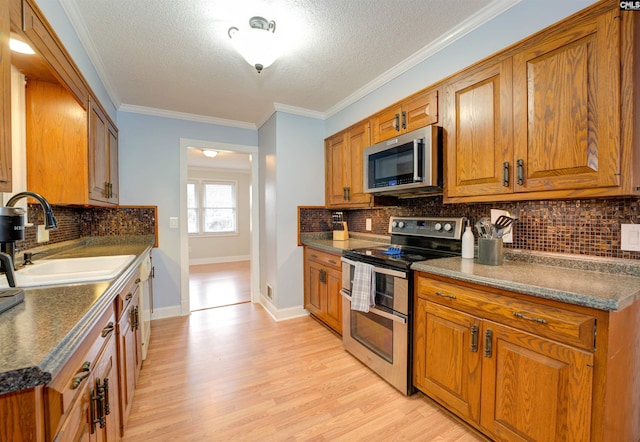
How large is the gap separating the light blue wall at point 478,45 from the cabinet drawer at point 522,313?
4.67 ft

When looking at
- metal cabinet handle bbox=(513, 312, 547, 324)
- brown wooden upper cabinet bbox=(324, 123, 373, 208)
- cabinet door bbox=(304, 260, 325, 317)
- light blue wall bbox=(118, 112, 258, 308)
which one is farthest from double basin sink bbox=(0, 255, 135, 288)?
brown wooden upper cabinet bbox=(324, 123, 373, 208)

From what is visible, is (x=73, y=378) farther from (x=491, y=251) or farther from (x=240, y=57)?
(x=240, y=57)

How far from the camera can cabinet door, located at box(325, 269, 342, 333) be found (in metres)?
2.65

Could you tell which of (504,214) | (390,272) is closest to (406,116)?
(504,214)

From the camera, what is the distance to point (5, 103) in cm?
99

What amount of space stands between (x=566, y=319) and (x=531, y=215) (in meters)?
0.84

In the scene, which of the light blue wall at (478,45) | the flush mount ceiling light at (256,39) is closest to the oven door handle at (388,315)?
the light blue wall at (478,45)

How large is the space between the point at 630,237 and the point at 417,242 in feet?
4.10

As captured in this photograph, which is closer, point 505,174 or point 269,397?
point 505,174

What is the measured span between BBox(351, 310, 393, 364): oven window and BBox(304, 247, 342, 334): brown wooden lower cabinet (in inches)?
14.3

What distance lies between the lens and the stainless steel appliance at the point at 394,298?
183 centimetres

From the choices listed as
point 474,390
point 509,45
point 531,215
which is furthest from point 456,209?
point 474,390

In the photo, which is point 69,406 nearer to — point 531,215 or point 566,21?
point 531,215

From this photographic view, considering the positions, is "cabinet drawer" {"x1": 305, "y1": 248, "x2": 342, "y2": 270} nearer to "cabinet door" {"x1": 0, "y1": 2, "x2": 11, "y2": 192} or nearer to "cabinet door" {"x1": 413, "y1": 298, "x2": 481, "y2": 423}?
"cabinet door" {"x1": 413, "y1": 298, "x2": 481, "y2": 423}
